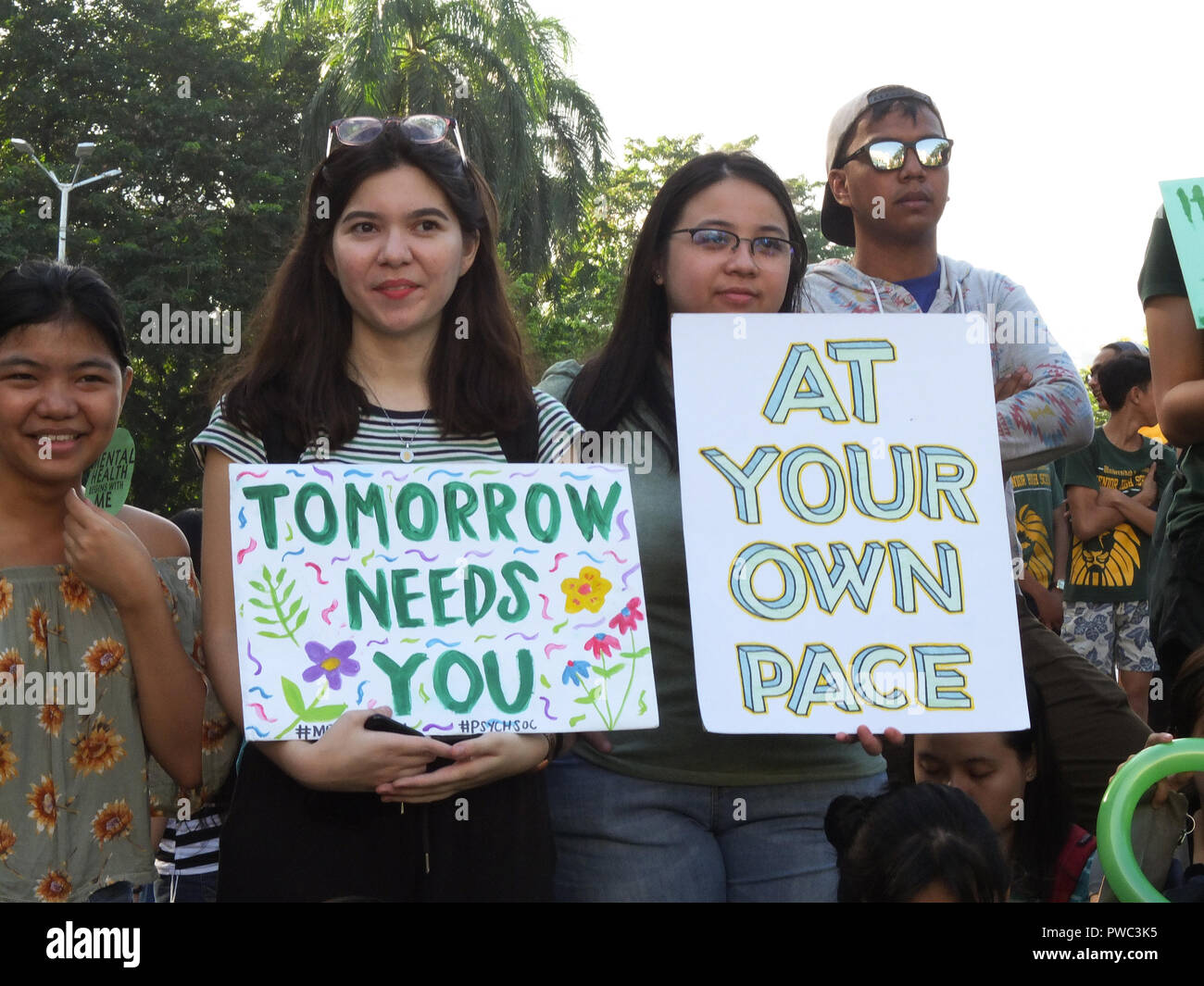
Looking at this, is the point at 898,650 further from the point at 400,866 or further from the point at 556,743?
the point at 400,866

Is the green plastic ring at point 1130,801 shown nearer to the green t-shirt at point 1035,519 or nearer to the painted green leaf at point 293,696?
the painted green leaf at point 293,696

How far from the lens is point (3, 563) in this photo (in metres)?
2.62

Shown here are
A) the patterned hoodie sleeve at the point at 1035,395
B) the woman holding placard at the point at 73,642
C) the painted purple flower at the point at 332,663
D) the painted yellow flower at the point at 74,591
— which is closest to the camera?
the painted purple flower at the point at 332,663

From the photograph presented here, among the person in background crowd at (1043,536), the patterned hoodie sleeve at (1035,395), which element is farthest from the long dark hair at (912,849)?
the person in background crowd at (1043,536)

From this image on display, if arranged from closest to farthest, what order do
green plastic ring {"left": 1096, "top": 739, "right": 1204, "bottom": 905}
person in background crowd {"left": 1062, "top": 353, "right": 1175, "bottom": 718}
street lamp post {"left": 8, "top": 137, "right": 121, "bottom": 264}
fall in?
green plastic ring {"left": 1096, "top": 739, "right": 1204, "bottom": 905} < person in background crowd {"left": 1062, "top": 353, "right": 1175, "bottom": 718} < street lamp post {"left": 8, "top": 137, "right": 121, "bottom": 264}

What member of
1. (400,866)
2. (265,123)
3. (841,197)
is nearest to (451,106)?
(265,123)

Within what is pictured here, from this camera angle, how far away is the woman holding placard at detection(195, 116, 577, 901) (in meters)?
2.38

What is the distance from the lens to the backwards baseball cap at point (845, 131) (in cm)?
350

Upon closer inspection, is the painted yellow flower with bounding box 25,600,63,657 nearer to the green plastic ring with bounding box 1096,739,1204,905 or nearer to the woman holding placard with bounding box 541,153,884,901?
the woman holding placard with bounding box 541,153,884,901

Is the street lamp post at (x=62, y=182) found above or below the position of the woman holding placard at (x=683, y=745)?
above

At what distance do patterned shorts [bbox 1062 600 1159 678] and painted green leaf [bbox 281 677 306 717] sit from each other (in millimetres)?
4593

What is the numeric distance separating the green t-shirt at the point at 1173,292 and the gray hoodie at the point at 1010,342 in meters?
0.29

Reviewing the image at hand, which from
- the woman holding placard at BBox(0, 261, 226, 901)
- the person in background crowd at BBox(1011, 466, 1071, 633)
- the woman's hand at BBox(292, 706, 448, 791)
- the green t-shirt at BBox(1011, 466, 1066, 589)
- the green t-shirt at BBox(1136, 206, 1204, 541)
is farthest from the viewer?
the green t-shirt at BBox(1011, 466, 1066, 589)

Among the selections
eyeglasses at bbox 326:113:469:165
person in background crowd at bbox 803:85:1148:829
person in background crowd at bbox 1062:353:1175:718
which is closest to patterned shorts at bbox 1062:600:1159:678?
person in background crowd at bbox 1062:353:1175:718
